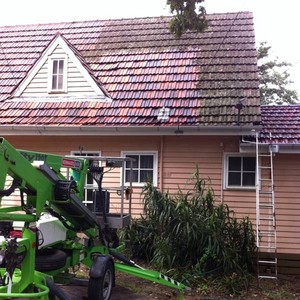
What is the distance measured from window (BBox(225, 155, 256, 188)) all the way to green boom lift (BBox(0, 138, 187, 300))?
3.73 metres

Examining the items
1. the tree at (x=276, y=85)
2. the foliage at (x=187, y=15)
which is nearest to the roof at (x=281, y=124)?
the foliage at (x=187, y=15)

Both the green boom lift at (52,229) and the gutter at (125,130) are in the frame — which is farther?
the gutter at (125,130)

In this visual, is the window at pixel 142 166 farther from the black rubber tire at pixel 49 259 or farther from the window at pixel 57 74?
the black rubber tire at pixel 49 259

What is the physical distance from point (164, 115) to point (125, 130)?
3.24 feet

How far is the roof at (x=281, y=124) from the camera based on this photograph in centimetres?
1002

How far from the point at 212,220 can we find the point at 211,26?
744cm

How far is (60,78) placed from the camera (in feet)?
39.2

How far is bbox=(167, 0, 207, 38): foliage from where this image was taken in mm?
6777

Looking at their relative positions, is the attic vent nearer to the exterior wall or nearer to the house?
the house

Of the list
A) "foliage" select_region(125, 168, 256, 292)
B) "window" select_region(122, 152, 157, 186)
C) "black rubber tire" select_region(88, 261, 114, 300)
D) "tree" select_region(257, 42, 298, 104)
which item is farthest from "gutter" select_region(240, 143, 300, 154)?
"tree" select_region(257, 42, 298, 104)

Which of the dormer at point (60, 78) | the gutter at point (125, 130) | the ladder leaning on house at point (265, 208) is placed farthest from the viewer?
the dormer at point (60, 78)

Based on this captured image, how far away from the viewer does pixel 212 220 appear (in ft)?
27.5

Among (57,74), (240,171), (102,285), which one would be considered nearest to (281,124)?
(240,171)

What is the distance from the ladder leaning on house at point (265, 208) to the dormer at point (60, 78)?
4.33 meters
